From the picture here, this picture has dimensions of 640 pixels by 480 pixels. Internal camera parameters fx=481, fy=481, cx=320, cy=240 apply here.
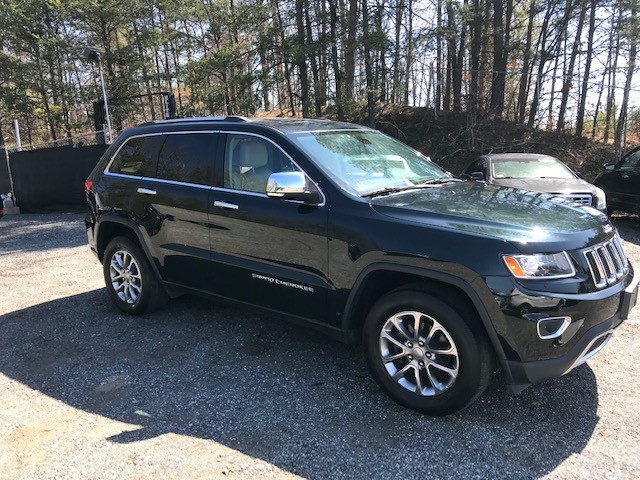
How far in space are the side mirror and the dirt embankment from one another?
13.8m

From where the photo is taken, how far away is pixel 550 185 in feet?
25.8

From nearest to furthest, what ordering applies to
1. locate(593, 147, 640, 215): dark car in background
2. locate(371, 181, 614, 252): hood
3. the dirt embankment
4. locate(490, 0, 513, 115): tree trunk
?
locate(371, 181, 614, 252): hood
locate(593, 147, 640, 215): dark car in background
the dirt embankment
locate(490, 0, 513, 115): tree trunk

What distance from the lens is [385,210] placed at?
3.12m

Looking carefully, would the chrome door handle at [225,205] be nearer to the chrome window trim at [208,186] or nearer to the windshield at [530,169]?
the chrome window trim at [208,186]

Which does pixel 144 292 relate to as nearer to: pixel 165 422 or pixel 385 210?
pixel 165 422

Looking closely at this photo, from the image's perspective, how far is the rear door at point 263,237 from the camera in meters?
3.41

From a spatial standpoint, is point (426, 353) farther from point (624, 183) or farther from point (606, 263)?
point (624, 183)

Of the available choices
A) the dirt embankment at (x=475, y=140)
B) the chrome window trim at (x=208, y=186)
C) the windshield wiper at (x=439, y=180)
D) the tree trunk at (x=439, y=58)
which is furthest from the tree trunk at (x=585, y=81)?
the chrome window trim at (x=208, y=186)

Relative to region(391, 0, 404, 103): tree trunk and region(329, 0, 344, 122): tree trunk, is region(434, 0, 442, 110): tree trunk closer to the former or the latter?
region(391, 0, 404, 103): tree trunk

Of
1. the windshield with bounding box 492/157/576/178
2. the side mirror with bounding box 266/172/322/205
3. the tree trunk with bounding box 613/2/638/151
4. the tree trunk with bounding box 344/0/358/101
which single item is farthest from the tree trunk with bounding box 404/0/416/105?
the side mirror with bounding box 266/172/322/205

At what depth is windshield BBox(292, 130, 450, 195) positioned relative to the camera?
3.51 metres

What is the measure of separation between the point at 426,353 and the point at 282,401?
1.06m

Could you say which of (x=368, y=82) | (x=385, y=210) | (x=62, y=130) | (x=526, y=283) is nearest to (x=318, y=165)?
(x=385, y=210)

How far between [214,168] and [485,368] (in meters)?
2.62
